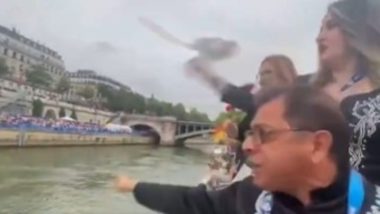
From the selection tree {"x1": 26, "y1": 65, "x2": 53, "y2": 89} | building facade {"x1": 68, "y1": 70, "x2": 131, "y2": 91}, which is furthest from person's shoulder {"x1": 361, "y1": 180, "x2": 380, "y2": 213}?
building facade {"x1": 68, "y1": 70, "x2": 131, "y2": 91}

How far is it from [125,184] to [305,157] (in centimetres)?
25

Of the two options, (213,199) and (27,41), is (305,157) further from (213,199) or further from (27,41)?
(27,41)

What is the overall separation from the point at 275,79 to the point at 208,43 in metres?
0.17

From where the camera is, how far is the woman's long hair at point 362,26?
0.78m

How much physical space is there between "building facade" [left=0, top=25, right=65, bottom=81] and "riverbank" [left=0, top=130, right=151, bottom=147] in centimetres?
610

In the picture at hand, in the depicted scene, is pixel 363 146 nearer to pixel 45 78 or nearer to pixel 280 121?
pixel 280 121

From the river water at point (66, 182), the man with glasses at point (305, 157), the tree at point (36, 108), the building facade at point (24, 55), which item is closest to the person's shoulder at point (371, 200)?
the man with glasses at point (305, 157)

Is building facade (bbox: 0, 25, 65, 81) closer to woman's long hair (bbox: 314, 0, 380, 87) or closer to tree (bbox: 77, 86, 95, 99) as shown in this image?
tree (bbox: 77, 86, 95, 99)

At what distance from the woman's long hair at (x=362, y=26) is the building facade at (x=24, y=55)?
88.6 feet

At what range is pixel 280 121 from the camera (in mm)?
617

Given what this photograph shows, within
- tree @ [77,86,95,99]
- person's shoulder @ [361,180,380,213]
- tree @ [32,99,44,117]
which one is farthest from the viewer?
tree @ [77,86,95,99]

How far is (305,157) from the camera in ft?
1.96

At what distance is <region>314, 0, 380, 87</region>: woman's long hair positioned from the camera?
2.56ft

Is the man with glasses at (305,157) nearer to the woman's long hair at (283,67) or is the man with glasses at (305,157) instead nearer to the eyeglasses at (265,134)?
the eyeglasses at (265,134)
